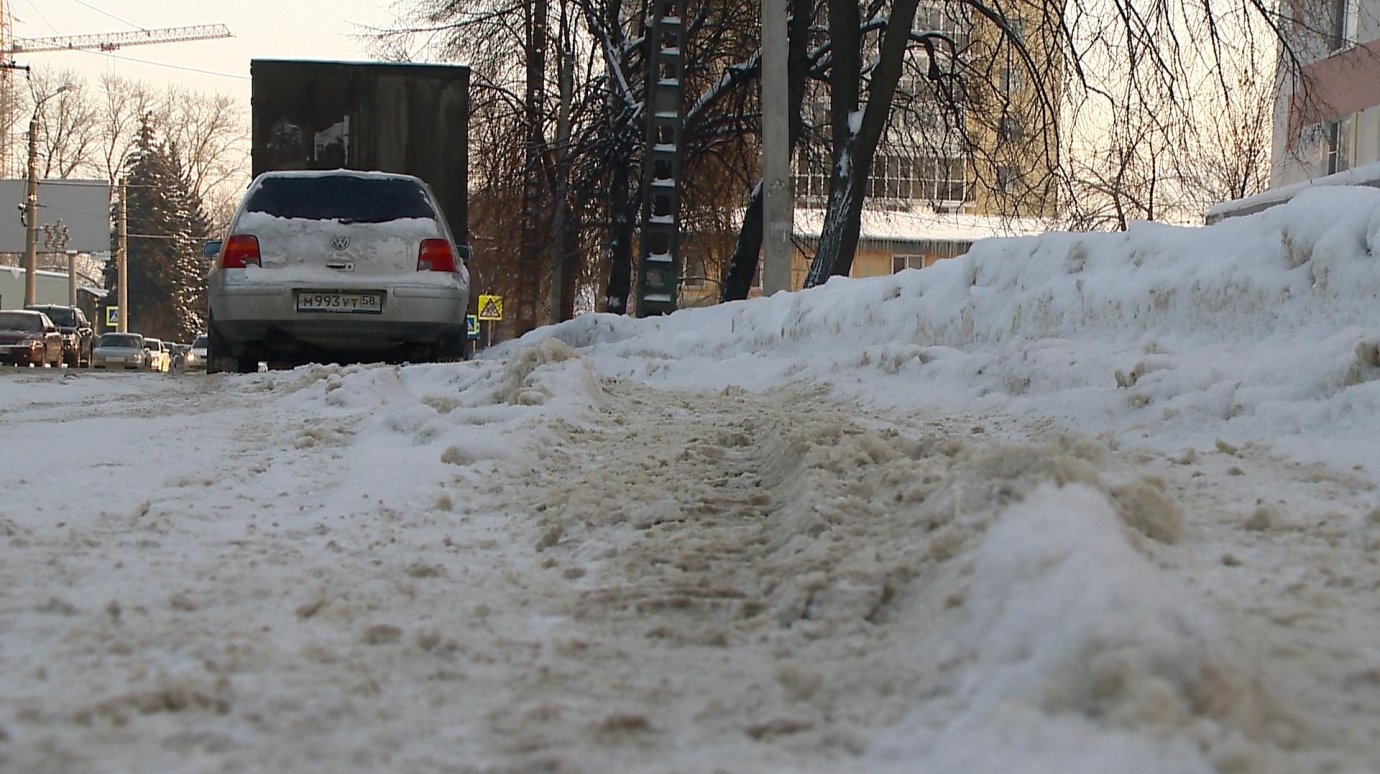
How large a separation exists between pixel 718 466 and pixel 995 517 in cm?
194

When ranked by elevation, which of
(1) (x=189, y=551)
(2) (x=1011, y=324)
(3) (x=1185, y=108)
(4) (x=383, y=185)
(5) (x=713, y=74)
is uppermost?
(5) (x=713, y=74)

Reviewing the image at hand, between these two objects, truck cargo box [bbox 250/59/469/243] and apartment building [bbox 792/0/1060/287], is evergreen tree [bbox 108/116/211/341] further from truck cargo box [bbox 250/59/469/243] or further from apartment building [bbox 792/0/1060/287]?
truck cargo box [bbox 250/59/469/243]

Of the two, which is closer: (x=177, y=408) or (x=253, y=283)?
(x=177, y=408)

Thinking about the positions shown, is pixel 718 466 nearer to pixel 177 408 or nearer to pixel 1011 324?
pixel 1011 324

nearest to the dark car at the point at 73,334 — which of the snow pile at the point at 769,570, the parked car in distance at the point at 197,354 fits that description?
the parked car in distance at the point at 197,354

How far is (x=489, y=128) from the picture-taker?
23.3 metres

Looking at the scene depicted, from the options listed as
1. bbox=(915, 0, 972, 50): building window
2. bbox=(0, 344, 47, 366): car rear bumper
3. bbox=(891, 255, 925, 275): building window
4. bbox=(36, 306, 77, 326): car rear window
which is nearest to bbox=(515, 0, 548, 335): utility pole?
bbox=(915, 0, 972, 50): building window

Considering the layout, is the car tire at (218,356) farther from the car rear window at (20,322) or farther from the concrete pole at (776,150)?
the car rear window at (20,322)

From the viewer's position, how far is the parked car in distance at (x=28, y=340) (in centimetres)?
3108

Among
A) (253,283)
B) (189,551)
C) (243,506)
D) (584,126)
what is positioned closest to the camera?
(189,551)

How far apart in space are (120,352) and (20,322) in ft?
45.6

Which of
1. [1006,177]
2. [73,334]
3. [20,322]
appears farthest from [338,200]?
[73,334]

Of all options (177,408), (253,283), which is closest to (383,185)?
(253,283)

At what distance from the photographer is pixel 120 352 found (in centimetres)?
4569
